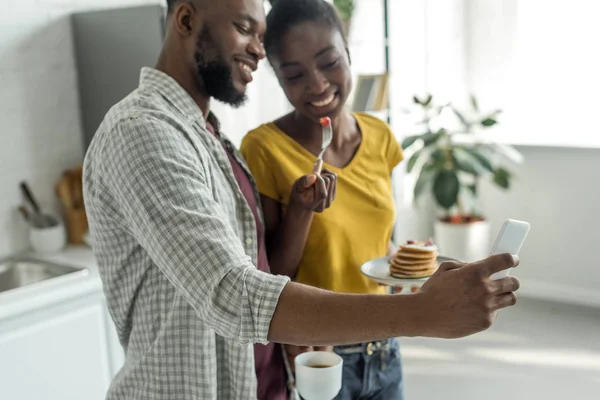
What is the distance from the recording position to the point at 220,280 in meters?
0.82

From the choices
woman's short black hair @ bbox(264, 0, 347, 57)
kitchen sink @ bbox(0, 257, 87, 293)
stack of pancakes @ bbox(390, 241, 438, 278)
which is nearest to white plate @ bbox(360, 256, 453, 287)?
stack of pancakes @ bbox(390, 241, 438, 278)

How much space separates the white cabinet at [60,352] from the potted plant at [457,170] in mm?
2129

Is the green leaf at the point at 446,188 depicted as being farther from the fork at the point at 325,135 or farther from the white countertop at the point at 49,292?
the fork at the point at 325,135

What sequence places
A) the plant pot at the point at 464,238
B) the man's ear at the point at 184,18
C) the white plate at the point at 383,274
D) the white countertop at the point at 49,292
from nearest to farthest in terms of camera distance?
the man's ear at the point at 184,18 < the white plate at the point at 383,274 < the white countertop at the point at 49,292 < the plant pot at the point at 464,238

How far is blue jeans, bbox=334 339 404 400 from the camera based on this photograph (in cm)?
136

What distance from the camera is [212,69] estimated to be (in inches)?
42.6

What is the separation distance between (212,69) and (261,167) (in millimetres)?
271

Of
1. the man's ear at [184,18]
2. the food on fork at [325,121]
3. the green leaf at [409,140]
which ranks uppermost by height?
the man's ear at [184,18]

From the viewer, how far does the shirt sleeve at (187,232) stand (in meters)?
0.82

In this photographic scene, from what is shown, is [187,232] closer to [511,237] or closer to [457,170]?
[511,237]

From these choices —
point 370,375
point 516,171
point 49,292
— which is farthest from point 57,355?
point 516,171

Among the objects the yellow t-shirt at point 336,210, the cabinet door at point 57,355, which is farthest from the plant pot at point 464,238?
the yellow t-shirt at point 336,210

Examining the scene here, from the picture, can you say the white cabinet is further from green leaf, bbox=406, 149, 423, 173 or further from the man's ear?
green leaf, bbox=406, 149, 423, 173

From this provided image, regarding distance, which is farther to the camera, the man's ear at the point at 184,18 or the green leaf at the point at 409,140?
the green leaf at the point at 409,140
